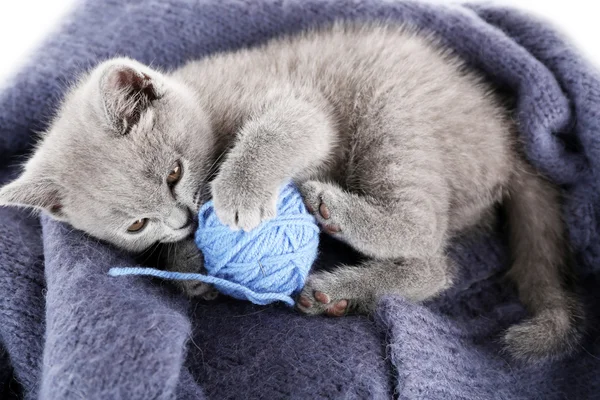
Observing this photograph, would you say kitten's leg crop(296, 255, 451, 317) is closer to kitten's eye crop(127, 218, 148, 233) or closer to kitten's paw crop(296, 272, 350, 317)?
kitten's paw crop(296, 272, 350, 317)

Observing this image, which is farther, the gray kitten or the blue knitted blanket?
the gray kitten

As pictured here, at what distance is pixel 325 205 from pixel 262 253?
0.60ft

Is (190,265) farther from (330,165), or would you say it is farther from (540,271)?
(540,271)

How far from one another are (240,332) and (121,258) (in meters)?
0.30

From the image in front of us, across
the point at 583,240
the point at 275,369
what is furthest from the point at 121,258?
the point at 583,240

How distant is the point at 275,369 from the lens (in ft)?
3.28

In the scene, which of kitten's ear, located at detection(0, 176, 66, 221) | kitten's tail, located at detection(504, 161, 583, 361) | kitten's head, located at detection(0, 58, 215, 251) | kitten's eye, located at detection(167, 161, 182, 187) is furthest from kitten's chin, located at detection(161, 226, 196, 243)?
kitten's tail, located at detection(504, 161, 583, 361)

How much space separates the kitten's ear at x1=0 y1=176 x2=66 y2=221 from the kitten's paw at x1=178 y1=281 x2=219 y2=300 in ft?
0.96

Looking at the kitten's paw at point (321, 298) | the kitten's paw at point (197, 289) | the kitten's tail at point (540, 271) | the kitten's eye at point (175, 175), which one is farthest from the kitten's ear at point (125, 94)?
the kitten's tail at point (540, 271)

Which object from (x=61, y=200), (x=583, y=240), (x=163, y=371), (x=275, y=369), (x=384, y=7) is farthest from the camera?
(x=384, y=7)

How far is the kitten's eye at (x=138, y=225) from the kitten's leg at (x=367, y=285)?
0.36m

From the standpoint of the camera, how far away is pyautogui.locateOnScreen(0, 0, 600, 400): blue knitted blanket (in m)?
0.90

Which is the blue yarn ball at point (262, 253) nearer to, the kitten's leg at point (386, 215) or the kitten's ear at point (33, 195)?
the kitten's leg at point (386, 215)

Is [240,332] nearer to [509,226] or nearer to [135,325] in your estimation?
[135,325]
